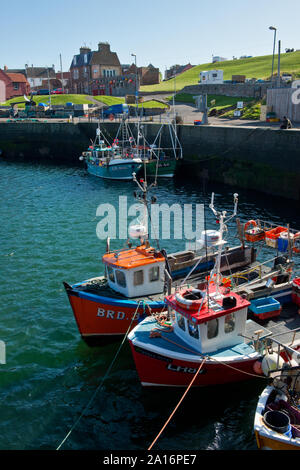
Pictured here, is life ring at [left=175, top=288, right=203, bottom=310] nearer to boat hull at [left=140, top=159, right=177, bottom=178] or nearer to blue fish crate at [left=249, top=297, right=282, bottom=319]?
blue fish crate at [left=249, top=297, right=282, bottom=319]

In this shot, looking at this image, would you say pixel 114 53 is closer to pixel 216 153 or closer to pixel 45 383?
pixel 216 153

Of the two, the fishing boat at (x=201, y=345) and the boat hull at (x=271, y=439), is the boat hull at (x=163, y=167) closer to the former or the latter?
the fishing boat at (x=201, y=345)

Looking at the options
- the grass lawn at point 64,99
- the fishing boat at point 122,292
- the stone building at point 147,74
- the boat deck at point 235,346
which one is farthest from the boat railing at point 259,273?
the stone building at point 147,74

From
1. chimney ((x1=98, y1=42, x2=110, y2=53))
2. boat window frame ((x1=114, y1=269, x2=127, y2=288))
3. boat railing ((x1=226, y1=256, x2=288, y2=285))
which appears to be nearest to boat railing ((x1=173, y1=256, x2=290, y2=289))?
boat railing ((x1=226, y1=256, x2=288, y2=285))

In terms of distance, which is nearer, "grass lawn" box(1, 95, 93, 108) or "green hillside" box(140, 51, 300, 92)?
"green hillside" box(140, 51, 300, 92)

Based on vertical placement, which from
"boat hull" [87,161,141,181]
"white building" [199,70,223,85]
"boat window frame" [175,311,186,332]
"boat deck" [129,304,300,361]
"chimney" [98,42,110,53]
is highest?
"chimney" [98,42,110,53]

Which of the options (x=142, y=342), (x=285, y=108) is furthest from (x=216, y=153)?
(x=142, y=342)

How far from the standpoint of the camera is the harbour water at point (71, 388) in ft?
33.9

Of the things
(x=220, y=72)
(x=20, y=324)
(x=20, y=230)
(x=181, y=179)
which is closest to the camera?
(x=20, y=324)

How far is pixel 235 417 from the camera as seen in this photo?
1091cm

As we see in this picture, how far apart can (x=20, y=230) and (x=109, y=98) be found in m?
49.6

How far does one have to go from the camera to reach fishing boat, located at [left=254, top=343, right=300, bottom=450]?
343 inches

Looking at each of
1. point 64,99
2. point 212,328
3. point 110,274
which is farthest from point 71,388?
point 64,99

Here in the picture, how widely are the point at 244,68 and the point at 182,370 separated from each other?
78.0m
